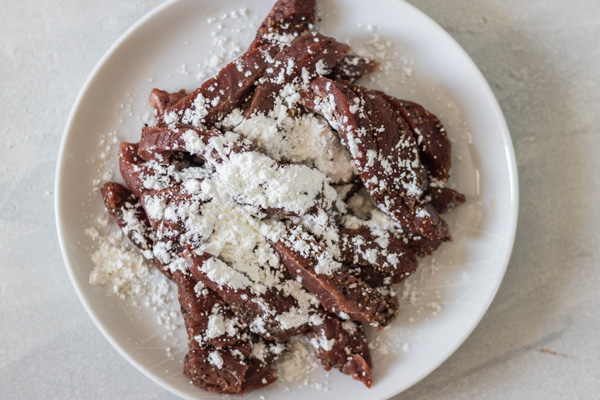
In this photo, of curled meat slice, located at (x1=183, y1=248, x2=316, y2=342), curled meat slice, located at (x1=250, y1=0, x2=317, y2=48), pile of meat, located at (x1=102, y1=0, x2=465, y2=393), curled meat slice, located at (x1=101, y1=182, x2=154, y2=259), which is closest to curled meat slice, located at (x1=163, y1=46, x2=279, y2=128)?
pile of meat, located at (x1=102, y1=0, x2=465, y2=393)

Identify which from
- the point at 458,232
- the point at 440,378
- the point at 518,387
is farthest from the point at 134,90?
the point at 518,387

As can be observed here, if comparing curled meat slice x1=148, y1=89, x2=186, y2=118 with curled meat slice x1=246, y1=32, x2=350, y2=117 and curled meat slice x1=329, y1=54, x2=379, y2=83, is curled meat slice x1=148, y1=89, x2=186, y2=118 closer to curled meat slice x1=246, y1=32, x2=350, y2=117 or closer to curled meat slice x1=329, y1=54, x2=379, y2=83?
curled meat slice x1=246, y1=32, x2=350, y2=117

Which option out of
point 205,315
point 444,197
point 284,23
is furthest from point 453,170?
point 205,315

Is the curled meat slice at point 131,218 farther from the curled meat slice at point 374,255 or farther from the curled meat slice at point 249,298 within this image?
the curled meat slice at point 374,255

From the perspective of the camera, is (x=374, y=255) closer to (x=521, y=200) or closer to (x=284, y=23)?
(x=521, y=200)

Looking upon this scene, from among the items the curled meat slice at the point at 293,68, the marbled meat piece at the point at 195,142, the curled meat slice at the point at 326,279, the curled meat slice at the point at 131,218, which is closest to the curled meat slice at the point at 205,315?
the curled meat slice at the point at 131,218

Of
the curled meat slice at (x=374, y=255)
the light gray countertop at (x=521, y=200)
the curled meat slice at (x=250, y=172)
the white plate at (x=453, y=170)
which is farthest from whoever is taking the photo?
the light gray countertop at (x=521, y=200)

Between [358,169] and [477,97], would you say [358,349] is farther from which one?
[477,97]
